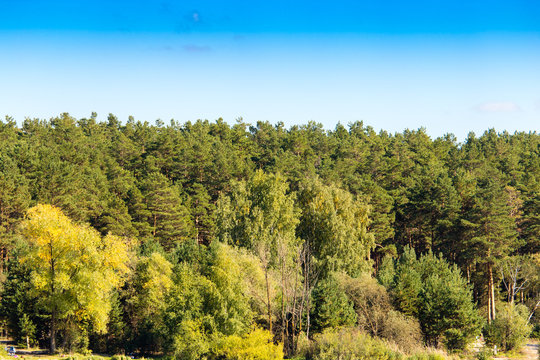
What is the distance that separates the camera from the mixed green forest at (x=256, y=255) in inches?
1556

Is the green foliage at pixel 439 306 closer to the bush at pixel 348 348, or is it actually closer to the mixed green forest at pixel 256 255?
the mixed green forest at pixel 256 255

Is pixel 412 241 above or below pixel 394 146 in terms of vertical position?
below

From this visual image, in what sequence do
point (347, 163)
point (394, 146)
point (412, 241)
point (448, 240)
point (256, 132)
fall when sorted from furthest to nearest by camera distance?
1. point (256, 132)
2. point (394, 146)
3. point (347, 163)
4. point (412, 241)
5. point (448, 240)

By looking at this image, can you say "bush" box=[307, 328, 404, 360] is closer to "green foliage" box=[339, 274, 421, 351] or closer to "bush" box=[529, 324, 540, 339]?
"green foliage" box=[339, 274, 421, 351]

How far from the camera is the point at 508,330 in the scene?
47.4 meters

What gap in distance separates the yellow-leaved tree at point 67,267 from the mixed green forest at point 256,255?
0.14m

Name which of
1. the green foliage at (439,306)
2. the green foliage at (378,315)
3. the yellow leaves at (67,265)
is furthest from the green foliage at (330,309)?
the yellow leaves at (67,265)

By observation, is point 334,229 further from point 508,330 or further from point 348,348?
point 348,348

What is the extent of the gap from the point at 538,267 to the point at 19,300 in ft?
183

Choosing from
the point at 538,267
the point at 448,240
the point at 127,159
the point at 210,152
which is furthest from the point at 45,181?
the point at 538,267

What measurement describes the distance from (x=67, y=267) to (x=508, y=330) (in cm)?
3994

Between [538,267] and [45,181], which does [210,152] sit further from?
[538,267]

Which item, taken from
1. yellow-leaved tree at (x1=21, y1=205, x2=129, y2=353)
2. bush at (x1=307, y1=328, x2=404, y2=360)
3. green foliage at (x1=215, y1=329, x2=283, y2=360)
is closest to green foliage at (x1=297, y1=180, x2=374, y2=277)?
bush at (x1=307, y1=328, x2=404, y2=360)

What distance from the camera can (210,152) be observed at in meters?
92.2
